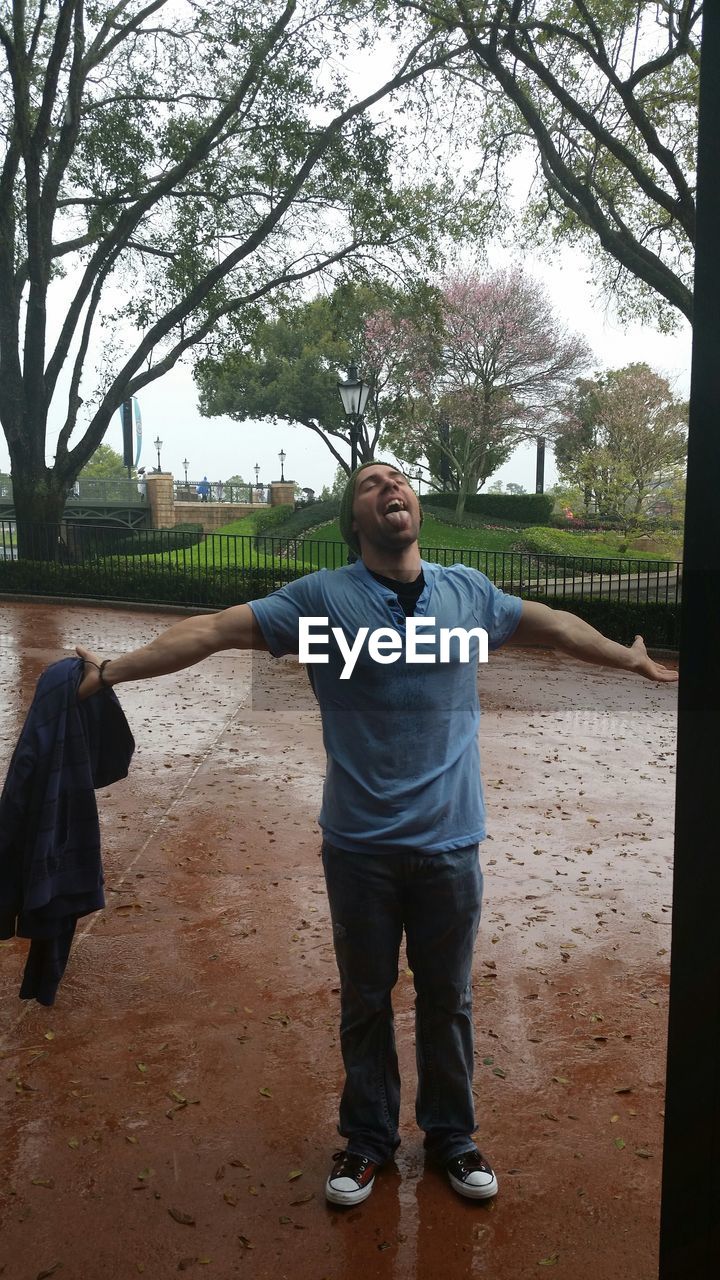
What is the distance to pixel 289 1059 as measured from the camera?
3.58 m

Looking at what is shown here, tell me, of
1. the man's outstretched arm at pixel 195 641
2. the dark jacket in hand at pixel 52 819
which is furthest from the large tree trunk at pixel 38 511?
the man's outstretched arm at pixel 195 641

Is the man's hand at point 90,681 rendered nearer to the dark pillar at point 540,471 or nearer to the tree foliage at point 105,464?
the dark pillar at point 540,471

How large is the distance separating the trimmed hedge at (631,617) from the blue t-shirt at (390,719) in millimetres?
13296

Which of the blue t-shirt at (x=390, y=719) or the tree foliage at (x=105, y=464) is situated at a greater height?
the tree foliage at (x=105, y=464)

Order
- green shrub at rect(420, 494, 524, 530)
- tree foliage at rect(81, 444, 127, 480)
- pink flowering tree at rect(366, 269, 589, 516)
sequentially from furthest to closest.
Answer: tree foliage at rect(81, 444, 127, 480), green shrub at rect(420, 494, 524, 530), pink flowering tree at rect(366, 269, 589, 516)

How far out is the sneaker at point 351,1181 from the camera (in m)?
2.73

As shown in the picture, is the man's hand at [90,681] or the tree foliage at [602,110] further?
the tree foliage at [602,110]

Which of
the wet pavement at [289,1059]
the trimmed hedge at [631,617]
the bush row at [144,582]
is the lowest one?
the wet pavement at [289,1059]

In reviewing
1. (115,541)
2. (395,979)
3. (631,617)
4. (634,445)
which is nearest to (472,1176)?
(395,979)

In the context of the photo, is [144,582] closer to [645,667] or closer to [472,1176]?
[472,1176]

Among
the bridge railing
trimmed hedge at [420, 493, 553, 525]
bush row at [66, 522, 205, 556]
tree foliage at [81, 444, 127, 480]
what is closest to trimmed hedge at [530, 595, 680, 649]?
bush row at [66, 522, 205, 556]

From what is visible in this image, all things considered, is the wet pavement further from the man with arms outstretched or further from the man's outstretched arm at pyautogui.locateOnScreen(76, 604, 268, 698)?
the man's outstretched arm at pyautogui.locateOnScreen(76, 604, 268, 698)

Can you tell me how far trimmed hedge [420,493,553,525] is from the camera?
36344 mm

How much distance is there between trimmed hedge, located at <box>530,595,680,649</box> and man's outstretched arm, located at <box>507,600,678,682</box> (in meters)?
13.1
